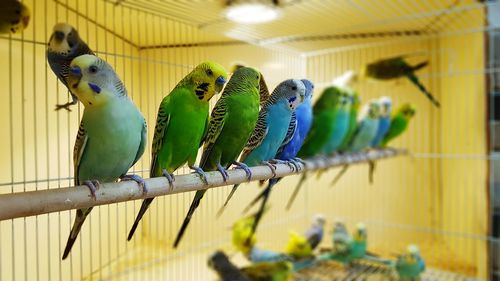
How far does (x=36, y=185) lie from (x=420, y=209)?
281cm

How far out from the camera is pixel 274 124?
1.13m

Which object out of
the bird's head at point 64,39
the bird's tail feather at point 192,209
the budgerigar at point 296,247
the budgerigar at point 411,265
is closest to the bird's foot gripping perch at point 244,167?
the bird's tail feather at point 192,209

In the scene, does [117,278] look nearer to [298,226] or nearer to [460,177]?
[298,226]

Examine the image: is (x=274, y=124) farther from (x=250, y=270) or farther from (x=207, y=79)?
(x=250, y=270)

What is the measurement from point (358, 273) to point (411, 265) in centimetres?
34

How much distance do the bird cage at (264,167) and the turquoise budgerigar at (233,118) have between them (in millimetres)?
44

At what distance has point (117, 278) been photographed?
1.05 meters

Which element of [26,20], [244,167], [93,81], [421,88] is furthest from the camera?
[421,88]

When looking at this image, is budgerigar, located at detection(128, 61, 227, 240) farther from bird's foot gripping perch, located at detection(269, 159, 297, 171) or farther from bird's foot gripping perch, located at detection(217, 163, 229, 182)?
bird's foot gripping perch, located at detection(269, 159, 297, 171)

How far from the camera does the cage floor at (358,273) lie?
7.94 feet

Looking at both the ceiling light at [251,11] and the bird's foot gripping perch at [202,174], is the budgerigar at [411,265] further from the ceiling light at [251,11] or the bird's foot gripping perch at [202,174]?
the bird's foot gripping perch at [202,174]

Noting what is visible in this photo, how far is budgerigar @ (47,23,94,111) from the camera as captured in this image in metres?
0.77

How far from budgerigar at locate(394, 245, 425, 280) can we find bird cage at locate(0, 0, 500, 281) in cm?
19

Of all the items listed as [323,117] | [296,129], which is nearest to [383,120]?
[323,117]
